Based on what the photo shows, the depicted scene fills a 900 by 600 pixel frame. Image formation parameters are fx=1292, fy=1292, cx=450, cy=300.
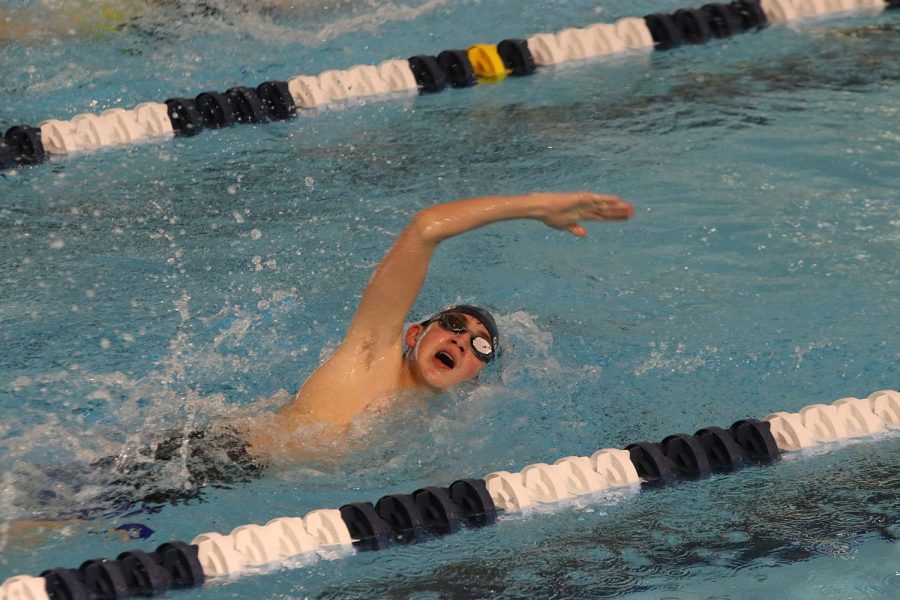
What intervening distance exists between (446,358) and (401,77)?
96.4 inches

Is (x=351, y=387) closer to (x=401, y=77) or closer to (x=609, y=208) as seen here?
(x=609, y=208)

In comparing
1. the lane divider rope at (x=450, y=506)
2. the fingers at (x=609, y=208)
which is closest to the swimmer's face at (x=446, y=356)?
the lane divider rope at (x=450, y=506)

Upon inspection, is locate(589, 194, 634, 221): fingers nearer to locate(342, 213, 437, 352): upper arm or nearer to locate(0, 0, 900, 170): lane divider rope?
locate(342, 213, 437, 352): upper arm

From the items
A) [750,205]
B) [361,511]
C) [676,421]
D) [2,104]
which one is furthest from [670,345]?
[2,104]

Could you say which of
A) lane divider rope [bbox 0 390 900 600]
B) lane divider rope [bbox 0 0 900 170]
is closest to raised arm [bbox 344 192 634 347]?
lane divider rope [bbox 0 390 900 600]

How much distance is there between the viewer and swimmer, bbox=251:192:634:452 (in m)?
3.06

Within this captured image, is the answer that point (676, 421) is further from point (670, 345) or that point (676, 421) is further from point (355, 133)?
point (355, 133)

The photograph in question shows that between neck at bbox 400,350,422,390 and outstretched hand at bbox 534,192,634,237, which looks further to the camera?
neck at bbox 400,350,422,390

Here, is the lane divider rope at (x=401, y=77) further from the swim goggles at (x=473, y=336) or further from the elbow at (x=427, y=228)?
the elbow at (x=427, y=228)

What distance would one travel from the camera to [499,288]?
13.8 ft

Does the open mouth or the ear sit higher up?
the ear

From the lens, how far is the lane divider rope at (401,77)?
506cm

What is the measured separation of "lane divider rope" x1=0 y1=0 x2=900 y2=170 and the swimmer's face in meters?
2.17

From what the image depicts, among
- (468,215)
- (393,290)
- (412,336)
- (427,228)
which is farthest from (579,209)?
(412,336)
